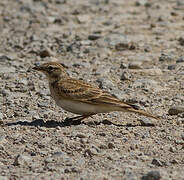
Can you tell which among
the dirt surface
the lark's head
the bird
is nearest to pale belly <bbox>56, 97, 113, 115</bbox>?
the bird

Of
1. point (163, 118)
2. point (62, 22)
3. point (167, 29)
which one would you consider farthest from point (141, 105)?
point (62, 22)

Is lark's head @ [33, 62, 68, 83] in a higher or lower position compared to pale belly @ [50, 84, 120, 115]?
higher

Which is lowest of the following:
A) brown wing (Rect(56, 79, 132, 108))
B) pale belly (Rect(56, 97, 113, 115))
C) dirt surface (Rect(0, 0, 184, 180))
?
dirt surface (Rect(0, 0, 184, 180))

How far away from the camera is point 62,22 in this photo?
17953 millimetres

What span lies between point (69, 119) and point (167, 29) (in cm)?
710

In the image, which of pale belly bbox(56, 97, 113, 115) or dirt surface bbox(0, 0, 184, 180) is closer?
dirt surface bbox(0, 0, 184, 180)

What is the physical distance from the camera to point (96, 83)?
12.8 meters

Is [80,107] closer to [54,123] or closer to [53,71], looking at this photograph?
[54,123]

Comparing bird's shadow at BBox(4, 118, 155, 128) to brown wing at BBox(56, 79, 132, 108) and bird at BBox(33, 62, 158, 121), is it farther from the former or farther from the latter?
brown wing at BBox(56, 79, 132, 108)

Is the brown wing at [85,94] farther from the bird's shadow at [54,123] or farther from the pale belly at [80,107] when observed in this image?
the bird's shadow at [54,123]

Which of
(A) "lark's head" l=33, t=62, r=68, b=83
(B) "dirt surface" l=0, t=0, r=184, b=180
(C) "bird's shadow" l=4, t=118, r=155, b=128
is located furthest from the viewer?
(A) "lark's head" l=33, t=62, r=68, b=83

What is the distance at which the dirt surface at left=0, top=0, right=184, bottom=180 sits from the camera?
8.30m

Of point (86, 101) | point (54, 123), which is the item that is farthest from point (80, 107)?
point (54, 123)

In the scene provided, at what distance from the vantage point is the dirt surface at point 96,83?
8297mm
